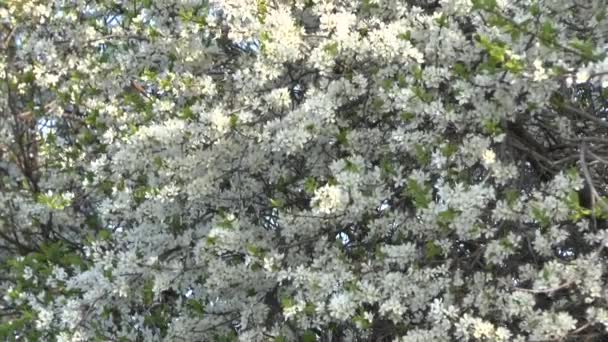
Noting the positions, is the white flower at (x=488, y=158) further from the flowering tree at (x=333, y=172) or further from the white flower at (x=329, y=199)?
the white flower at (x=329, y=199)

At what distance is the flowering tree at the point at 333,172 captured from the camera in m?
4.61

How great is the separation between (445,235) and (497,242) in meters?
0.32

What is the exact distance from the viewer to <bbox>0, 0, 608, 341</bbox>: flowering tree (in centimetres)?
461

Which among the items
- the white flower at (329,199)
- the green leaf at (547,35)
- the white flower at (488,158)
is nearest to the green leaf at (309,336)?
the white flower at (329,199)

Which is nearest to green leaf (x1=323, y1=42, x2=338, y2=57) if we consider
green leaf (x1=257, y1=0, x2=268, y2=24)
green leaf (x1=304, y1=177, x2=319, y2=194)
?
green leaf (x1=257, y1=0, x2=268, y2=24)

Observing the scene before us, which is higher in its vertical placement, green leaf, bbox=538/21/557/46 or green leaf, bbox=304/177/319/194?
green leaf, bbox=538/21/557/46

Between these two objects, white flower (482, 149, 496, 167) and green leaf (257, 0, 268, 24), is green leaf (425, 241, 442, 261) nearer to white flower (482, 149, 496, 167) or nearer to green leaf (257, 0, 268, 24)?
white flower (482, 149, 496, 167)

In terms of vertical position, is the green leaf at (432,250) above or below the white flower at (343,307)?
above

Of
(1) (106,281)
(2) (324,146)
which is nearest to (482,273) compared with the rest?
(2) (324,146)

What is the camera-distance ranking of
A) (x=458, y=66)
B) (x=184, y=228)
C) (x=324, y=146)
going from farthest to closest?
(x=184, y=228) → (x=324, y=146) → (x=458, y=66)

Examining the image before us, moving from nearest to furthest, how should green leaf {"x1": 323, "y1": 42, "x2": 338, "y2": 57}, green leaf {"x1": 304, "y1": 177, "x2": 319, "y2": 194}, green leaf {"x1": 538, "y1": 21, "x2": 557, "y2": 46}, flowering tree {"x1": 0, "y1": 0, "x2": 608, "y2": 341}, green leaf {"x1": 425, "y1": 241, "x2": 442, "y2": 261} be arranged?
green leaf {"x1": 538, "y1": 21, "x2": 557, "y2": 46} < flowering tree {"x1": 0, "y1": 0, "x2": 608, "y2": 341} < green leaf {"x1": 425, "y1": 241, "x2": 442, "y2": 261} < green leaf {"x1": 304, "y1": 177, "x2": 319, "y2": 194} < green leaf {"x1": 323, "y1": 42, "x2": 338, "y2": 57}

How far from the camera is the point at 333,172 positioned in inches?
197

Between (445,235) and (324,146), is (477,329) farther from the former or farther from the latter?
(324,146)

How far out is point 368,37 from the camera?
17.0ft
